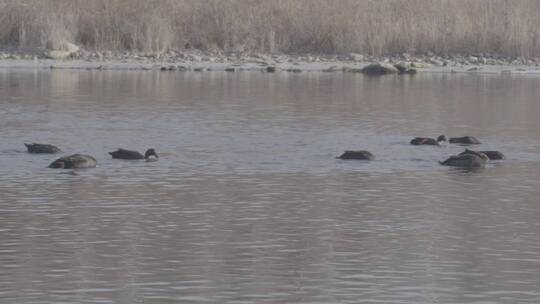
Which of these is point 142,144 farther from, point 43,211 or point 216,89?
point 216,89

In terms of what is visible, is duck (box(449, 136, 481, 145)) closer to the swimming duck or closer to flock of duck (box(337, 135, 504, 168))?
flock of duck (box(337, 135, 504, 168))

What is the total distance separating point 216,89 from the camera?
36.2 meters

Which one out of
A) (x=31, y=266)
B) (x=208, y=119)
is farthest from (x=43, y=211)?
(x=208, y=119)

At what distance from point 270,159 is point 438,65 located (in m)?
22.0

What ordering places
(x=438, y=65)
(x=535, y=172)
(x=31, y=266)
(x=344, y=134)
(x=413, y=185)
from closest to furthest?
(x=31, y=266) < (x=413, y=185) < (x=535, y=172) < (x=344, y=134) < (x=438, y=65)

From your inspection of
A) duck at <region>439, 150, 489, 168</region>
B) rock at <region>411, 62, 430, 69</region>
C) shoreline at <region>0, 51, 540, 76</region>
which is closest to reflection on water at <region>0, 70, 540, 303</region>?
duck at <region>439, 150, 489, 168</region>

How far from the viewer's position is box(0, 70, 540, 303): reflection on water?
13.2 metres

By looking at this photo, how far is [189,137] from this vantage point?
2583cm

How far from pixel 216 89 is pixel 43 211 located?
1924cm

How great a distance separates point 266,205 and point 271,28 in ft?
91.3

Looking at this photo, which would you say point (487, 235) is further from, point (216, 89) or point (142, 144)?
point (216, 89)

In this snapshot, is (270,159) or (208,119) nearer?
(270,159)

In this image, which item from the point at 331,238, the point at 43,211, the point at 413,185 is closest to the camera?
the point at 331,238

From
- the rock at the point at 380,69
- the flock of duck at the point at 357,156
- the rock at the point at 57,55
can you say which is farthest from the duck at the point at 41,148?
the rock at the point at 57,55
